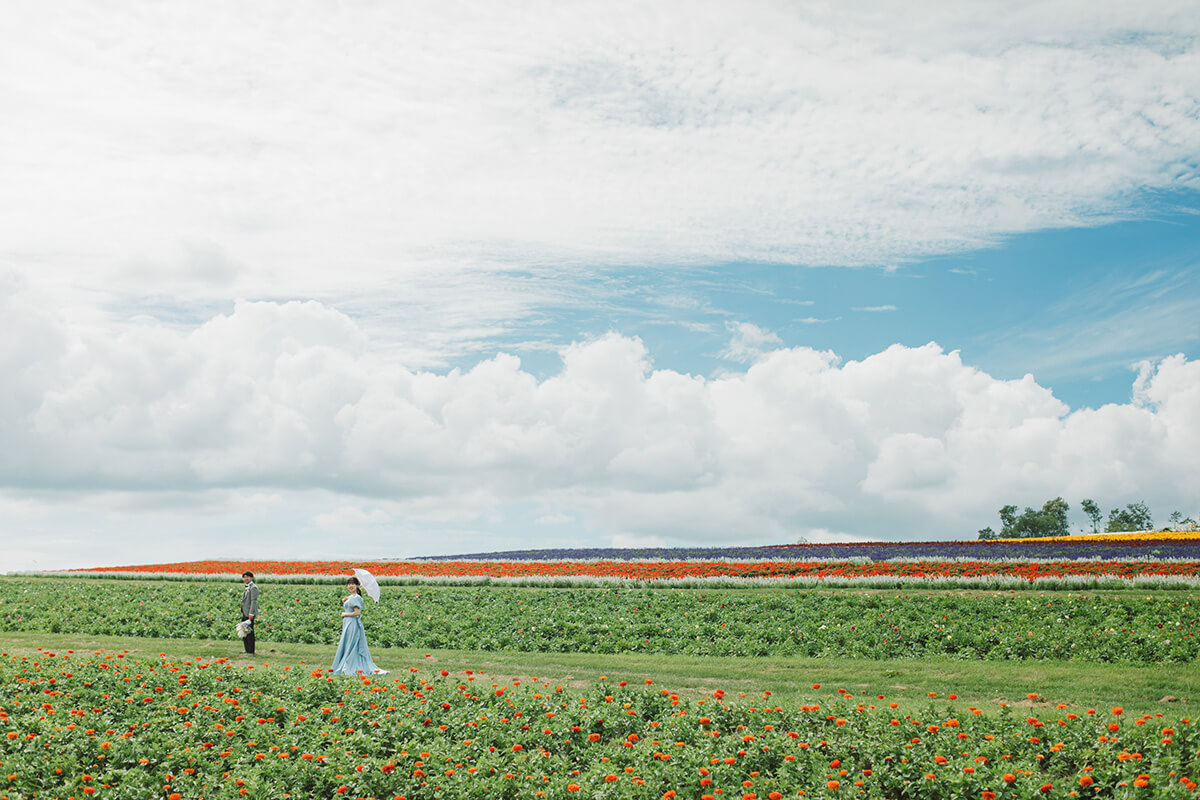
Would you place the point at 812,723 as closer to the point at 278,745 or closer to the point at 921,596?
the point at 278,745

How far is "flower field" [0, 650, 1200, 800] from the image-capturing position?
31.4 ft

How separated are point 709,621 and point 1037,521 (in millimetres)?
54807

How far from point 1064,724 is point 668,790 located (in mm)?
5163

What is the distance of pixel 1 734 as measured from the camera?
1180 cm

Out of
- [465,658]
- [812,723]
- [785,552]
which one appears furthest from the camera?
[785,552]

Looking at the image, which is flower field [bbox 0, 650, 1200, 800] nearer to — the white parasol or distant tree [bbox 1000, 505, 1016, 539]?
the white parasol

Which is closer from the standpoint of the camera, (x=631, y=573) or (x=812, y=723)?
(x=812, y=723)

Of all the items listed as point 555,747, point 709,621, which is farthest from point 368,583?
point 709,621

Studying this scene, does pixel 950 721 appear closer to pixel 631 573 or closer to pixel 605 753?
pixel 605 753

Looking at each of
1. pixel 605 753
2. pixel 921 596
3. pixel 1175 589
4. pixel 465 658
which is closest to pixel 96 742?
pixel 605 753

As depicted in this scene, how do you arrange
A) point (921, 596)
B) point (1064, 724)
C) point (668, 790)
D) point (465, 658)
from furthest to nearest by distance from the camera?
point (921, 596) → point (465, 658) → point (1064, 724) → point (668, 790)

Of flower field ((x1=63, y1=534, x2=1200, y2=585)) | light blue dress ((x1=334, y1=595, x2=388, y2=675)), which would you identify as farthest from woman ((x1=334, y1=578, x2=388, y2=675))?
flower field ((x1=63, y1=534, x2=1200, y2=585))

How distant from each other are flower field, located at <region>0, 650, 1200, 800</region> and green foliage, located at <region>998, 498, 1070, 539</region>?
59.0 m

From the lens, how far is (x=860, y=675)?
1722cm
